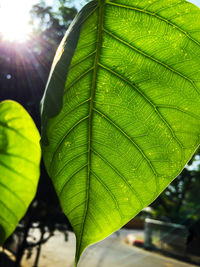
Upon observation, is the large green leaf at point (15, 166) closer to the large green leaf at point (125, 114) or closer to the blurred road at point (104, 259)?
the large green leaf at point (125, 114)

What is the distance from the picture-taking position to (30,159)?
409 millimetres

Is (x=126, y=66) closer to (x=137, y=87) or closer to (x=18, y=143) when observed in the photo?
(x=137, y=87)

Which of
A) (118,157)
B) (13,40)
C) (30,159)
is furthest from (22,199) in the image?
(13,40)

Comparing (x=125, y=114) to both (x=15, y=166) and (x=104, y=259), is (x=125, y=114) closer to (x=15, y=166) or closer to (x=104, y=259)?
(x=15, y=166)

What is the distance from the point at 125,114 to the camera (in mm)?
356

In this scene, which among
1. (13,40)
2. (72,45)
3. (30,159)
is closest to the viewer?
(72,45)

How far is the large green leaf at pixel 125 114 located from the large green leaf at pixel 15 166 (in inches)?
2.9

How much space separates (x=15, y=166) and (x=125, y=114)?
0.19 metres

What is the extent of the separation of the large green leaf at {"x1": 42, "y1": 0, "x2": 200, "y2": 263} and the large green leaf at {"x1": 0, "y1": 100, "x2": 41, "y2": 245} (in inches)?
2.9

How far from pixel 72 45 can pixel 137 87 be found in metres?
0.12

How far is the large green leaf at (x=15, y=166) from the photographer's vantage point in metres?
0.40

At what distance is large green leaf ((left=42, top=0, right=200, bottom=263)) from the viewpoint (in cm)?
34

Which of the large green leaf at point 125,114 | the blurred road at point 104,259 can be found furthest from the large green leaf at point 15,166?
the blurred road at point 104,259

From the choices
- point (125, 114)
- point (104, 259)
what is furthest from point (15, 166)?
point (104, 259)
